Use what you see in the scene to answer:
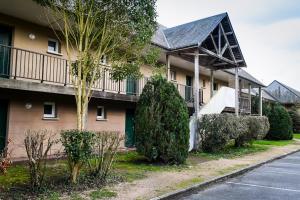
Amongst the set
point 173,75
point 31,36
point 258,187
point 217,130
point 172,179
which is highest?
point 31,36

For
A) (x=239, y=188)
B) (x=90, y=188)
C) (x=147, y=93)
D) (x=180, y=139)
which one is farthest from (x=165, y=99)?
(x=90, y=188)

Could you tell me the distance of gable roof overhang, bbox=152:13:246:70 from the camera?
19.2 meters

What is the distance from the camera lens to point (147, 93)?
1370 centimetres

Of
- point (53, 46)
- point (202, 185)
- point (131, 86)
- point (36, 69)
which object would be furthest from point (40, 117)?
point (202, 185)

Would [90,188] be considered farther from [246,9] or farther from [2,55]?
[246,9]

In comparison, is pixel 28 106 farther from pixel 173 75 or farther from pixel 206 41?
pixel 173 75

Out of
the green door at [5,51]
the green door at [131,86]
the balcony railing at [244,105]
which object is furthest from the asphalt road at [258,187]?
the balcony railing at [244,105]

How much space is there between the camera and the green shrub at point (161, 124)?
13016 millimetres

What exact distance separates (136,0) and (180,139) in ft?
18.3

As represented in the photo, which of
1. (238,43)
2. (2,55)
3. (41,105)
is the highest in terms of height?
(238,43)

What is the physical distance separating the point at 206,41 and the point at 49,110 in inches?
444

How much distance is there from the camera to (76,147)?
27.7ft

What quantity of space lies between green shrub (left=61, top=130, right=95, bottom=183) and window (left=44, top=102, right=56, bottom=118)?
662 centimetres

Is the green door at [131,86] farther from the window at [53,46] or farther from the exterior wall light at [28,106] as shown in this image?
the exterior wall light at [28,106]
